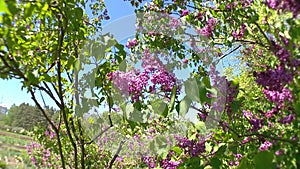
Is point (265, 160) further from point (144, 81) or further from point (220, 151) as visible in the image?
point (144, 81)

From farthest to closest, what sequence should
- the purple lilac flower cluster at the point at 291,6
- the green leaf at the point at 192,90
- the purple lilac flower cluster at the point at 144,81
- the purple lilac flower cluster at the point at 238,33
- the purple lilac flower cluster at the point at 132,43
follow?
the purple lilac flower cluster at the point at 132,43 < the purple lilac flower cluster at the point at 238,33 < the purple lilac flower cluster at the point at 144,81 < the green leaf at the point at 192,90 < the purple lilac flower cluster at the point at 291,6

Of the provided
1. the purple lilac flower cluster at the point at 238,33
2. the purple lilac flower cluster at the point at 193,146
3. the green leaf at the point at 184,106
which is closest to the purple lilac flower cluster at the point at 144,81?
the purple lilac flower cluster at the point at 193,146

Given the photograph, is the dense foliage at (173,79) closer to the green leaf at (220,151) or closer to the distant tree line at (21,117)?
the green leaf at (220,151)

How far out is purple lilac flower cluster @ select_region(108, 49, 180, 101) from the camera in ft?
5.77

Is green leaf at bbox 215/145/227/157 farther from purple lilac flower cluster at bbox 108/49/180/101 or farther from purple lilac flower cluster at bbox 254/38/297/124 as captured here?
purple lilac flower cluster at bbox 108/49/180/101

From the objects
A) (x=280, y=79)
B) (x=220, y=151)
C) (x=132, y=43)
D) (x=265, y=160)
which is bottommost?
(x=265, y=160)

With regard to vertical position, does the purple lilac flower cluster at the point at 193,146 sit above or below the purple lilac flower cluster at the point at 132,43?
below

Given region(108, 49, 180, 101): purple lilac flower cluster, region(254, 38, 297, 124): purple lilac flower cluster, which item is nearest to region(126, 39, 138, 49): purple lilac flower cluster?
region(108, 49, 180, 101): purple lilac flower cluster

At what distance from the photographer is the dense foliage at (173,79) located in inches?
43.9

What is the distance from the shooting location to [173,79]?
1.80 metres

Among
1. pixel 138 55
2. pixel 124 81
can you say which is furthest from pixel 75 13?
pixel 138 55

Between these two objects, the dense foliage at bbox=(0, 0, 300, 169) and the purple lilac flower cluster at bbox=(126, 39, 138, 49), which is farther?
the purple lilac flower cluster at bbox=(126, 39, 138, 49)

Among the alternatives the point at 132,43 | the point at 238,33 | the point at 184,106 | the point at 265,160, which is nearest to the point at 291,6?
the point at 265,160

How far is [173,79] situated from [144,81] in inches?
5.8
